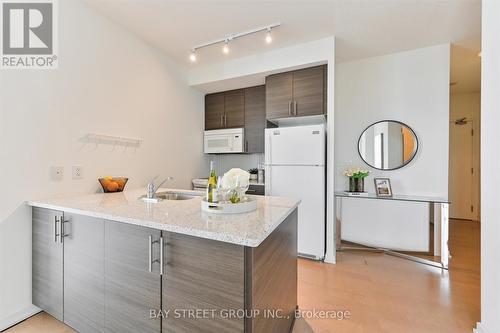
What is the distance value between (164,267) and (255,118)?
2.67 metres

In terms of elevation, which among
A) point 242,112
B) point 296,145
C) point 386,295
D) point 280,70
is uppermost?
point 280,70

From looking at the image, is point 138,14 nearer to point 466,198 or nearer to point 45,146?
point 45,146

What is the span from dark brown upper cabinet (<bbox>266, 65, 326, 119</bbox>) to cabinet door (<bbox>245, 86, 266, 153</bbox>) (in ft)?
1.05

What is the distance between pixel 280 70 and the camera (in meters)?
2.91

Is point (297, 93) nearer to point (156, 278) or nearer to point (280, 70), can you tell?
point (280, 70)

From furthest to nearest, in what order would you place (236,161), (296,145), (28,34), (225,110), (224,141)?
(236,161) → (225,110) → (224,141) → (296,145) → (28,34)

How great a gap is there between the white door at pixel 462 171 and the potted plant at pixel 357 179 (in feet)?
9.79

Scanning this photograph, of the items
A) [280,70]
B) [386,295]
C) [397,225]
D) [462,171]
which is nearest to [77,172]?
[280,70]

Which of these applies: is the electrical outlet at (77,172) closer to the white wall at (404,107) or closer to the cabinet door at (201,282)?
the cabinet door at (201,282)

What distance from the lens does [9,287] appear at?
62.6 inches

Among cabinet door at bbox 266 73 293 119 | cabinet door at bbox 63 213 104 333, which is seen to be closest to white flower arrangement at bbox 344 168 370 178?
cabinet door at bbox 266 73 293 119

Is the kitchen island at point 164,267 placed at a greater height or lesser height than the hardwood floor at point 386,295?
greater

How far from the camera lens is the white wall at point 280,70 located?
2598 mm

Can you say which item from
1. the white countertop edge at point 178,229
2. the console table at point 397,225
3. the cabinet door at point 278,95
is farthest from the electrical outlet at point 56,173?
the console table at point 397,225
